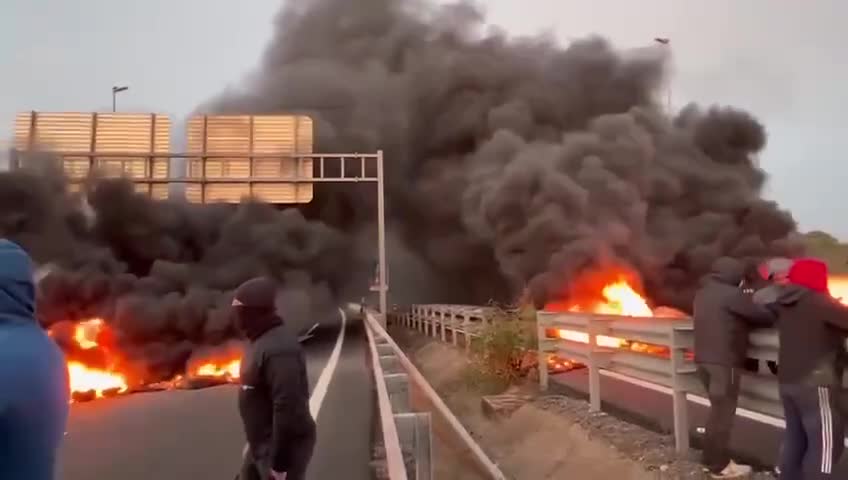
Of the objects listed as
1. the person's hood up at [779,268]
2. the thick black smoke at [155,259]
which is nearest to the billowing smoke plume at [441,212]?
the thick black smoke at [155,259]

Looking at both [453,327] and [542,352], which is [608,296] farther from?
[542,352]

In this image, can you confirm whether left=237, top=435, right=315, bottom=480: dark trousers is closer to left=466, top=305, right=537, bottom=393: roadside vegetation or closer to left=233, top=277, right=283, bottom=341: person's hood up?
left=233, top=277, right=283, bottom=341: person's hood up

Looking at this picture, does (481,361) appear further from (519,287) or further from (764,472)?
(519,287)

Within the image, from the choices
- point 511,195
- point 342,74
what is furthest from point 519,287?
point 342,74

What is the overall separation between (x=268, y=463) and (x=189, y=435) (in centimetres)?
611

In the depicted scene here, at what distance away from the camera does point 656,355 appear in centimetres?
747

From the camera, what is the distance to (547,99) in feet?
121

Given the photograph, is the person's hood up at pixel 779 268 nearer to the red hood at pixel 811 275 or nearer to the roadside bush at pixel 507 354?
the red hood at pixel 811 275

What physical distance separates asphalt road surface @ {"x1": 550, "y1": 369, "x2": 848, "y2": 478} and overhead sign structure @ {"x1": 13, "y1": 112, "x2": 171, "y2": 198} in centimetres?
1623

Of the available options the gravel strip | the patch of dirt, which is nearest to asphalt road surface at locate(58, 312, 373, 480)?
the patch of dirt

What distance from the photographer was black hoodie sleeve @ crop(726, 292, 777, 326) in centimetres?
588

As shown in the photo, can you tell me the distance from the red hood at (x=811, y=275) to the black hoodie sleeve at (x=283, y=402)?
10.9 feet

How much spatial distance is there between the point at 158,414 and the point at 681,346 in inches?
325

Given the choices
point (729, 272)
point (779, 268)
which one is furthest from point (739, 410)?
point (779, 268)
